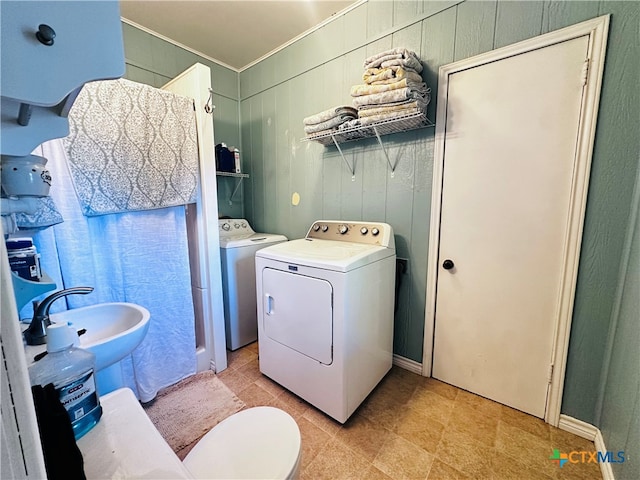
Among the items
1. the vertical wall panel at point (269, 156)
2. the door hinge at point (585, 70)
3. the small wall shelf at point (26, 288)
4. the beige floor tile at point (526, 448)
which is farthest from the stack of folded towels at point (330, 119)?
the beige floor tile at point (526, 448)

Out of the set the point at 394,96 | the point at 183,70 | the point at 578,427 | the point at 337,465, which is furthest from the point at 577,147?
the point at 183,70

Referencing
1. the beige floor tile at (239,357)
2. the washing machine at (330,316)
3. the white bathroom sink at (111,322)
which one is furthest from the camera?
the beige floor tile at (239,357)

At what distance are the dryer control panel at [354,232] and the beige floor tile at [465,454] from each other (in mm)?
1156

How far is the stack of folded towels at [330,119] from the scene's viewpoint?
1836mm

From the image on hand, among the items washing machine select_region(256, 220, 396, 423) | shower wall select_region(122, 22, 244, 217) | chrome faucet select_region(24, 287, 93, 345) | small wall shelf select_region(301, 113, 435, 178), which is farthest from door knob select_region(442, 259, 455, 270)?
shower wall select_region(122, 22, 244, 217)

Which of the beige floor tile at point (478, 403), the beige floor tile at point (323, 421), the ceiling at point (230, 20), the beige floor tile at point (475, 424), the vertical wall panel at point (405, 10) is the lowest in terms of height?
the beige floor tile at point (323, 421)

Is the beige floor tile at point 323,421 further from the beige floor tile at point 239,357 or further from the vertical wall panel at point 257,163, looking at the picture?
the vertical wall panel at point 257,163

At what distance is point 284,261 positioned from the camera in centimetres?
163

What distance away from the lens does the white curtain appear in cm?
137

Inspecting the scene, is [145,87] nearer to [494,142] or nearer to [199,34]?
[199,34]

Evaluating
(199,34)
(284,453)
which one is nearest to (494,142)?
(284,453)

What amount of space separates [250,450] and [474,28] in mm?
2421

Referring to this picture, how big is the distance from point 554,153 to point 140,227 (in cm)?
244

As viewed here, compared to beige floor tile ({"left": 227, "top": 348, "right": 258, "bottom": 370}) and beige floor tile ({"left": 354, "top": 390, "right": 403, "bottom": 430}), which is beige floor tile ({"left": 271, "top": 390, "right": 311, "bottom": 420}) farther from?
beige floor tile ({"left": 227, "top": 348, "right": 258, "bottom": 370})
